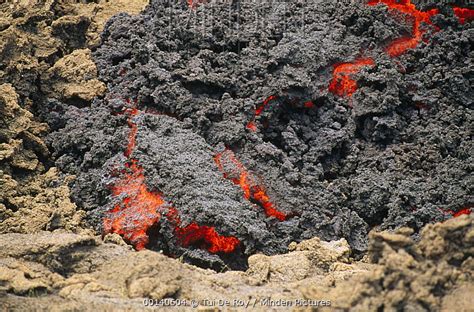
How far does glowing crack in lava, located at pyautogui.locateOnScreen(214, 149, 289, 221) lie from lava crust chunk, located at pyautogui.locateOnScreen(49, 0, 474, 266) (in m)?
0.04

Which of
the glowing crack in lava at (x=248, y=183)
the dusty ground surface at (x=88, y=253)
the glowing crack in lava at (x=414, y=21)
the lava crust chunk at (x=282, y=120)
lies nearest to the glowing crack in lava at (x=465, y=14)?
the lava crust chunk at (x=282, y=120)

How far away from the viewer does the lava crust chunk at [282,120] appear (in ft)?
17.3

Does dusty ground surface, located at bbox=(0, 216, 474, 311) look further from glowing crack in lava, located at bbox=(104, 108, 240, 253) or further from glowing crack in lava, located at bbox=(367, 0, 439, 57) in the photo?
glowing crack in lava, located at bbox=(367, 0, 439, 57)

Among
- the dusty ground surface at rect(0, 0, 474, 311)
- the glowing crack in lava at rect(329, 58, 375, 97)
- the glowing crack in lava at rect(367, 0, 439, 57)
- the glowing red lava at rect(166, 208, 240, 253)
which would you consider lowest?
the glowing red lava at rect(166, 208, 240, 253)

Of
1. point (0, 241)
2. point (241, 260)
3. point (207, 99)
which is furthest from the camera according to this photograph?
point (207, 99)

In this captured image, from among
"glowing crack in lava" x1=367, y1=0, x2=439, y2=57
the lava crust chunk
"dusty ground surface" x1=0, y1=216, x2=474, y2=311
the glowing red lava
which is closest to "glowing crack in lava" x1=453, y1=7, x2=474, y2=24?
the lava crust chunk

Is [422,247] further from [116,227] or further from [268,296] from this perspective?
[116,227]

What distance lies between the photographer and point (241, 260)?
504 centimetres

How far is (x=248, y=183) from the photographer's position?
17.6ft

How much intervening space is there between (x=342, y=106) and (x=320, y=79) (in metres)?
0.34

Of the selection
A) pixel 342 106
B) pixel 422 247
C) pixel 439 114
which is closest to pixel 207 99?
pixel 342 106

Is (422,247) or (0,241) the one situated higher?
(422,247)

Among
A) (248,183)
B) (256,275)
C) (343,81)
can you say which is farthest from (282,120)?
(256,275)

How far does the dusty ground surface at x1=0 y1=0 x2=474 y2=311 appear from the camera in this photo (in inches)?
137
